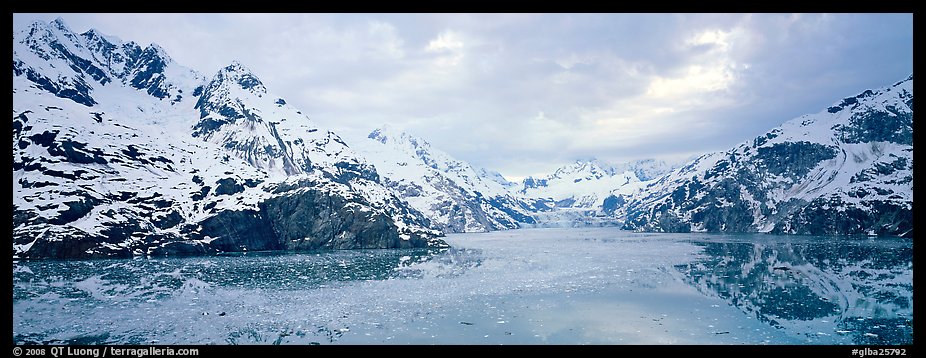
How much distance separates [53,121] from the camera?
196m

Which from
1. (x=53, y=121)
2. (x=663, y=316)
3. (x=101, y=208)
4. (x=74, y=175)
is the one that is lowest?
(x=663, y=316)

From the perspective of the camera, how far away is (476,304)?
6644 cm

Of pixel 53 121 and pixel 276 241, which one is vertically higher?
pixel 53 121

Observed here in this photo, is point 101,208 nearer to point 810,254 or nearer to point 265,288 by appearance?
point 265,288

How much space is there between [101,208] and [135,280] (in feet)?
289

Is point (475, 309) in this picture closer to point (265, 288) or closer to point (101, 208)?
point (265, 288)

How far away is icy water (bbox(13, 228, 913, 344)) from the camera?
163 ft

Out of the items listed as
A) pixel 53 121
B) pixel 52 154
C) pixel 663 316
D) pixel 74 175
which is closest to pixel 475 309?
pixel 663 316

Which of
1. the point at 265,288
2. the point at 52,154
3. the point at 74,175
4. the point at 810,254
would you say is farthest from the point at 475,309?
the point at 52,154

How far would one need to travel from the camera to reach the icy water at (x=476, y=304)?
4972 centimetres
